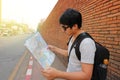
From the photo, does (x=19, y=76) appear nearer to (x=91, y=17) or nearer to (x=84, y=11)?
(x=84, y=11)

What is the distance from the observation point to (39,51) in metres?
3.34

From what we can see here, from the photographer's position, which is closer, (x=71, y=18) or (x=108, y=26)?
(x=71, y=18)

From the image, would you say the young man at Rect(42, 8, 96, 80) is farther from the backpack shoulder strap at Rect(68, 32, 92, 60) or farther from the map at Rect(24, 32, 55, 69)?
the map at Rect(24, 32, 55, 69)

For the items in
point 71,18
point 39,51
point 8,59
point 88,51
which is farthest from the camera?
point 8,59

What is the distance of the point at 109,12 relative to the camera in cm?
611

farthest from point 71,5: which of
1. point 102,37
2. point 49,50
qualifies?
point 49,50

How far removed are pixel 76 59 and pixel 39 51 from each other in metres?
0.60

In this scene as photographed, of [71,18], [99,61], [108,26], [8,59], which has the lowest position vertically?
[8,59]

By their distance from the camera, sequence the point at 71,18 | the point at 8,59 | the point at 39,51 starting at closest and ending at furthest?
1. the point at 71,18
2. the point at 39,51
3. the point at 8,59

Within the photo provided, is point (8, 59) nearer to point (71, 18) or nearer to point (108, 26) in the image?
point (108, 26)

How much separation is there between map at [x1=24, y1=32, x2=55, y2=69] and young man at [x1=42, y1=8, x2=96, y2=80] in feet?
1.23

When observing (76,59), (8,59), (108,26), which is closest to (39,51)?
(76,59)

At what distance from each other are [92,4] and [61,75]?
17.9ft

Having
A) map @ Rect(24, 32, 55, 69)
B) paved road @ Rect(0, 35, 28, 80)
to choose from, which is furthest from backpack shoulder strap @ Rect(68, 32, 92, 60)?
paved road @ Rect(0, 35, 28, 80)
